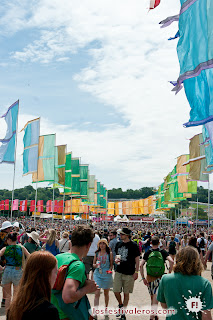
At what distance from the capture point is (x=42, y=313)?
Result: 8.02 feet

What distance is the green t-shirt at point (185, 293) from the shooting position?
365 cm

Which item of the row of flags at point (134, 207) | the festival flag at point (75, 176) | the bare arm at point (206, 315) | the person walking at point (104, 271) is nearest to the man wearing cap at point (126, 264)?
the person walking at point (104, 271)

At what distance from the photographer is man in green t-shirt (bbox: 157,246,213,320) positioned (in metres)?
3.64

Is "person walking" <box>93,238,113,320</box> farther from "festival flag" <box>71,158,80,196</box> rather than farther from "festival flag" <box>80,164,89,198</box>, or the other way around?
"festival flag" <box>80,164,89,198</box>

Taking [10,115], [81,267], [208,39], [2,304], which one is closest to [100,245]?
[2,304]

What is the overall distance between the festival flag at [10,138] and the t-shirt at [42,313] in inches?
734

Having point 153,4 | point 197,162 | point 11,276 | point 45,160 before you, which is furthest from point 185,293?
point 45,160

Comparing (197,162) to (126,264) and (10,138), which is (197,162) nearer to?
(10,138)

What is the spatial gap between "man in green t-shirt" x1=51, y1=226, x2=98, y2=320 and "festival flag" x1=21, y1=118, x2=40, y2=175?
18.1 metres

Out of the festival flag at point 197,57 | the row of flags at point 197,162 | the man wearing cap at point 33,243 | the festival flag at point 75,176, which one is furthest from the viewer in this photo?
the festival flag at point 75,176

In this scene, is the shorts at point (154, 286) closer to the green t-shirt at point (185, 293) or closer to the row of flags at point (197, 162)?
the row of flags at point (197, 162)

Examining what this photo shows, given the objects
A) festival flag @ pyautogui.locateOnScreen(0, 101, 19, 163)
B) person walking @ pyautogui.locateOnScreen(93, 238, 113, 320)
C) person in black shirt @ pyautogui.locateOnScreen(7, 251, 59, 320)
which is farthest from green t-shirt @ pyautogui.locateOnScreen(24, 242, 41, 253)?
festival flag @ pyautogui.locateOnScreen(0, 101, 19, 163)

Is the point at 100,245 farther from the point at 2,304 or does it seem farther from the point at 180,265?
the point at 180,265

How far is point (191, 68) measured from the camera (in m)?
8.39
